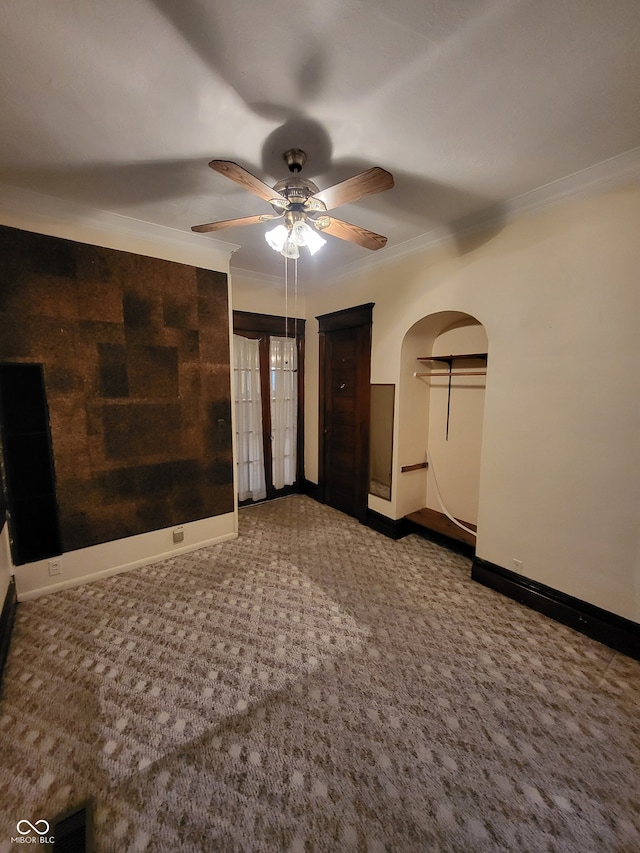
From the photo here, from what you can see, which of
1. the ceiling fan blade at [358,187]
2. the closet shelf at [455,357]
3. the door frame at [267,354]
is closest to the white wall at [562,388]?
the closet shelf at [455,357]

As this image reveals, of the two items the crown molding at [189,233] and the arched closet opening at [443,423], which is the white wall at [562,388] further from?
the arched closet opening at [443,423]

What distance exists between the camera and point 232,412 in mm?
3256

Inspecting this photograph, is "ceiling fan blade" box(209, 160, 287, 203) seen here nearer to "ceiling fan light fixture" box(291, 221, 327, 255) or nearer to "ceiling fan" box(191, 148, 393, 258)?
"ceiling fan" box(191, 148, 393, 258)

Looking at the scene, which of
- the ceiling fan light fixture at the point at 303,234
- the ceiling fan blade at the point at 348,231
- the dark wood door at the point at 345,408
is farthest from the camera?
the dark wood door at the point at 345,408

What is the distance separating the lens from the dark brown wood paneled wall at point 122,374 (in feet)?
7.59

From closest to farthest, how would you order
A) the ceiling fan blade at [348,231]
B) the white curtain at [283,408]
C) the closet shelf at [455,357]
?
the ceiling fan blade at [348,231] < the closet shelf at [455,357] < the white curtain at [283,408]

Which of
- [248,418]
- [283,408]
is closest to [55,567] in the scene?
[248,418]

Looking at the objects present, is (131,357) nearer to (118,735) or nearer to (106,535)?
(106,535)

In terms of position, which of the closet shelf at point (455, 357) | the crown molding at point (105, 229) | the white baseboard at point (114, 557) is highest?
the crown molding at point (105, 229)

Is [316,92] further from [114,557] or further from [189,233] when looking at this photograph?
[114,557]

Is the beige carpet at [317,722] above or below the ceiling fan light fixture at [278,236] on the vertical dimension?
below

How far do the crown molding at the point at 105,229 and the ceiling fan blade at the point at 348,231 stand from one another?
1.43m

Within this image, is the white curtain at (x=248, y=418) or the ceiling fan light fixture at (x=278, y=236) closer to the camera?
the ceiling fan light fixture at (x=278, y=236)

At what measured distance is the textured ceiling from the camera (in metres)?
1.12
